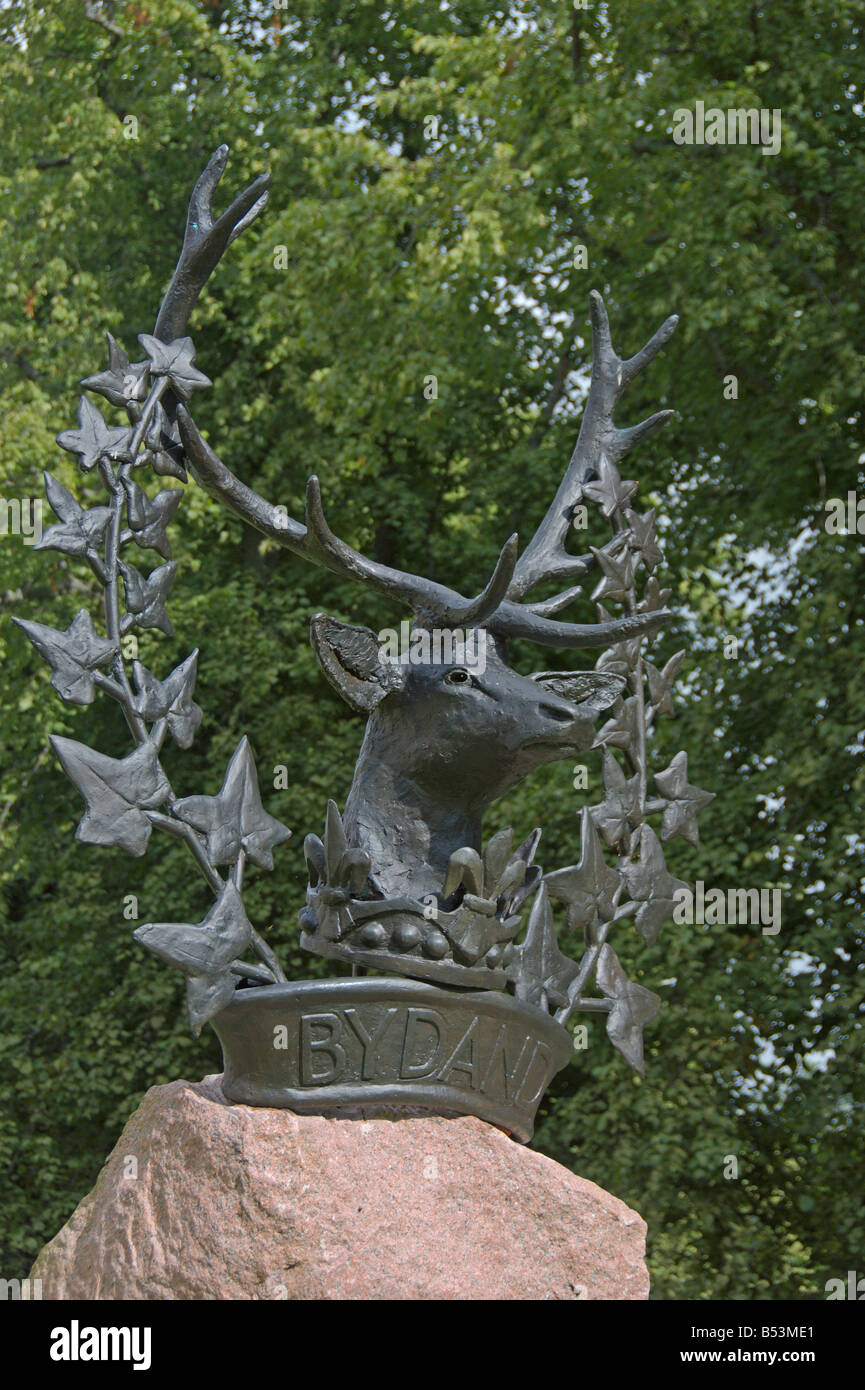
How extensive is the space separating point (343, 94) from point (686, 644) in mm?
5091

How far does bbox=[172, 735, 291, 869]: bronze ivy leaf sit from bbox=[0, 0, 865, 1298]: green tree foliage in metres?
4.38

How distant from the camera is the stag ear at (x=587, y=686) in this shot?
3861 millimetres

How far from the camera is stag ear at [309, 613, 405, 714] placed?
12.1ft

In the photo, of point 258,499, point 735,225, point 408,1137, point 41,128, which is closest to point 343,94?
point 41,128

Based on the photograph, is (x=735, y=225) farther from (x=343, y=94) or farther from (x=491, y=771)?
(x=491, y=771)

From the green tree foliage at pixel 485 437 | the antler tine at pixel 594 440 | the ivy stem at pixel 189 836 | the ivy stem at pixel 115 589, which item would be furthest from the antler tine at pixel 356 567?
the green tree foliage at pixel 485 437

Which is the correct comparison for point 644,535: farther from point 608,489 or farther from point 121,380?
point 121,380

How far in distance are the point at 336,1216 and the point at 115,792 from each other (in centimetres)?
98

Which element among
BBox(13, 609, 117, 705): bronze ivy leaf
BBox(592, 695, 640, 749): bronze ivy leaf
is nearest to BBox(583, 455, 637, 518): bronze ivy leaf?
BBox(592, 695, 640, 749): bronze ivy leaf

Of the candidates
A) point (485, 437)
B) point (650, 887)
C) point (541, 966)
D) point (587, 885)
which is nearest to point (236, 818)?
point (541, 966)

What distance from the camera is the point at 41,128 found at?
1204cm

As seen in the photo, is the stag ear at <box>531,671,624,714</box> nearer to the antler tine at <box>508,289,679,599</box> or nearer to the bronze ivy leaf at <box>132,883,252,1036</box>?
the antler tine at <box>508,289,679,599</box>

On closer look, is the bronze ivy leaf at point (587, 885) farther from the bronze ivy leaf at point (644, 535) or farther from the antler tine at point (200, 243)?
the antler tine at point (200, 243)

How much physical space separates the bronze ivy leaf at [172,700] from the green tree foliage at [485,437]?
4494 mm
